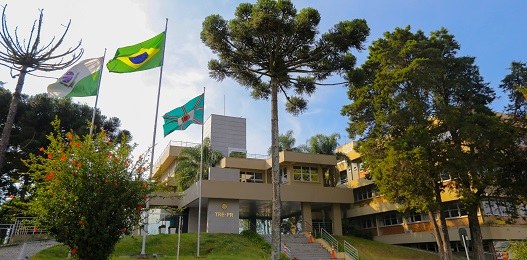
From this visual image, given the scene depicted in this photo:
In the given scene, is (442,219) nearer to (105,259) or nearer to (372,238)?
(372,238)

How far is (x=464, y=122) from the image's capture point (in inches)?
922

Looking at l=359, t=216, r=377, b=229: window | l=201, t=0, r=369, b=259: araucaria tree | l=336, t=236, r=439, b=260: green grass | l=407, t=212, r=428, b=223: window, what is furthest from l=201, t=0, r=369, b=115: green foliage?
l=359, t=216, r=377, b=229: window

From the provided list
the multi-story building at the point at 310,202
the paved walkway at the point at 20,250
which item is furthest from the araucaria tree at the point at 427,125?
the paved walkway at the point at 20,250

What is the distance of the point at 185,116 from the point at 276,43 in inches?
253

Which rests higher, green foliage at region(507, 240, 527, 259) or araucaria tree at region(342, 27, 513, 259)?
araucaria tree at region(342, 27, 513, 259)

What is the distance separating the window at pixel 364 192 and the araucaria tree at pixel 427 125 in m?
12.5

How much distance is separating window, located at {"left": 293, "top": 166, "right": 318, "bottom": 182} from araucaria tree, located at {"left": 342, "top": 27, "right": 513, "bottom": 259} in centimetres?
988

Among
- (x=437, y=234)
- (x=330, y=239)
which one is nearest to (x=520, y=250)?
(x=437, y=234)

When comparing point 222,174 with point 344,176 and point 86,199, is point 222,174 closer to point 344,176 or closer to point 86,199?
point 344,176

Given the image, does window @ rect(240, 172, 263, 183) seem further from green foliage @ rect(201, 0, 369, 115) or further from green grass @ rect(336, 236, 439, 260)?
green foliage @ rect(201, 0, 369, 115)

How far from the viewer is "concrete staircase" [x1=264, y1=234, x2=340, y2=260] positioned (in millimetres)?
27281

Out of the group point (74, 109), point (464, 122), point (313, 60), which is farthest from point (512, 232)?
point (74, 109)

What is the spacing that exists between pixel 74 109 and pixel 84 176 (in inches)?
1105

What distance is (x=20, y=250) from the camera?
60.0ft
